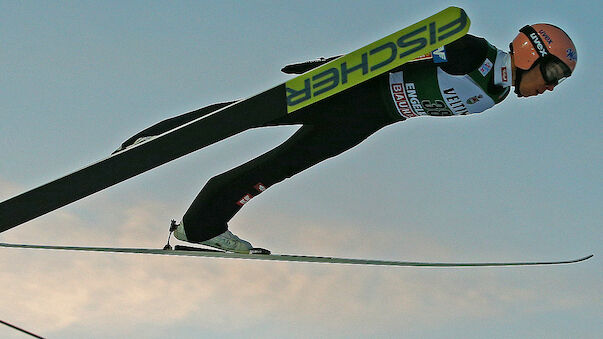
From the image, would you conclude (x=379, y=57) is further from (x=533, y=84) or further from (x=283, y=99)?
(x=533, y=84)

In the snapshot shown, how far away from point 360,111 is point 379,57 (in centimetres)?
73

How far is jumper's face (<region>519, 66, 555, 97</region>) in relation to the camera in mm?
4734

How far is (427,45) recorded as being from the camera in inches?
163

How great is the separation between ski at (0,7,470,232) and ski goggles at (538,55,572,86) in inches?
34.9

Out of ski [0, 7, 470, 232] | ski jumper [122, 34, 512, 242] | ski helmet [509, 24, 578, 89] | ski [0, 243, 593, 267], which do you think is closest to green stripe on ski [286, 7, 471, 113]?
ski [0, 7, 470, 232]

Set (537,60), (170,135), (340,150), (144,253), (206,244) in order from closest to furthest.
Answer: (170,135) < (537,60) < (340,150) < (206,244) < (144,253)

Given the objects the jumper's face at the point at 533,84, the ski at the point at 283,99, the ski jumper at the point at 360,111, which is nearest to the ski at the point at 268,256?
the ski jumper at the point at 360,111

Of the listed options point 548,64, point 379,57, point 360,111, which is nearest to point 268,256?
point 360,111

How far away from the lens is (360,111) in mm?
4898

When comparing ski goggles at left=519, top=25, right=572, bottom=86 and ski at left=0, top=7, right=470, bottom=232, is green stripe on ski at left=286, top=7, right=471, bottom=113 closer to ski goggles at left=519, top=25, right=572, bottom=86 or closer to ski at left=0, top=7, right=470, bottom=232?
ski at left=0, top=7, right=470, bottom=232

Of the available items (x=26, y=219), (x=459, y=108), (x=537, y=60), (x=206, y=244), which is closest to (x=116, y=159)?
(x=26, y=219)

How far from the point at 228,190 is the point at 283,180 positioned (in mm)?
383

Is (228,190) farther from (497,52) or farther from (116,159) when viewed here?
(497,52)

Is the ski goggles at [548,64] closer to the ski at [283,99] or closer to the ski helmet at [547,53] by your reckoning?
the ski helmet at [547,53]
